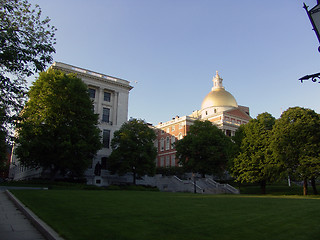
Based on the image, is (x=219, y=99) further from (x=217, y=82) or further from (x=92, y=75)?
(x=92, y=75)

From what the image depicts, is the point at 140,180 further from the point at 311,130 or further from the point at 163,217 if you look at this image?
the point at 163,217

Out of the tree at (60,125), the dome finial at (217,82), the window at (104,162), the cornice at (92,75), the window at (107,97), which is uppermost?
the dome finial at (217,82)

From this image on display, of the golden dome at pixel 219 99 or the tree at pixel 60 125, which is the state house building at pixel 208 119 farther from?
the tree at pixel 60 125

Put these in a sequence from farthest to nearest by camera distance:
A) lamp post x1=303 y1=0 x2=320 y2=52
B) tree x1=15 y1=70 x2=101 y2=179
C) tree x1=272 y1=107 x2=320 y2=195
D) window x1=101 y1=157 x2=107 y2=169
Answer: window x1=101 y1=157 x2=107 y2=169, tree x1=15 y1=70 x2=101 y2=179, tree x1=272 y1=107 x2=320 y2=195, lamp post x1=303 y1=0 x2=320 y2=52

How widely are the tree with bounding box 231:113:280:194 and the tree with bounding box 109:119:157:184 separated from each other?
→ 569 inches

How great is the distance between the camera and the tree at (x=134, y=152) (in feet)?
157

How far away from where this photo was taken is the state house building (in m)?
79.1

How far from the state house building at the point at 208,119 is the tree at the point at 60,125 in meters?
32.9

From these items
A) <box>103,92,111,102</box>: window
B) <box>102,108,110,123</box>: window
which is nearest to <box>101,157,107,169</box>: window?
<box>102,108,110,123</box>: window

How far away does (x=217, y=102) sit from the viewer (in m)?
94.1

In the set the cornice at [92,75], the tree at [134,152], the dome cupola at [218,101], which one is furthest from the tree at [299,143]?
the dome cupola at [218,101]

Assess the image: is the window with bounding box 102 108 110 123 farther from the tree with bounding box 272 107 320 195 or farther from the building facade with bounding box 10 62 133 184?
the tree with bounding box 272 107 320 195

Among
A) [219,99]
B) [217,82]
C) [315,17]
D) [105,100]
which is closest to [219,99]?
[219,99]

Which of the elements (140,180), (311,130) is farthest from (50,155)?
(311,130)
